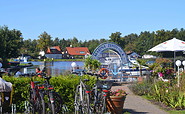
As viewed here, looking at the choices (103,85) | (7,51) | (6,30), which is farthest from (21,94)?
(6,30)

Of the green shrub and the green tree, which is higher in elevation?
the green tree

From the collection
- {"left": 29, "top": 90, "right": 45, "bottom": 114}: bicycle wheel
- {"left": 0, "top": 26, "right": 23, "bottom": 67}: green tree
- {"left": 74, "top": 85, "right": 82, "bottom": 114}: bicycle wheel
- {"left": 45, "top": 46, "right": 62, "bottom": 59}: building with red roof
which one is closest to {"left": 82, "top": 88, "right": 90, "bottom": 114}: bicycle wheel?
{"left": 74, "top": 85, "right": 82, "bottom": 114}: bicycle wheel

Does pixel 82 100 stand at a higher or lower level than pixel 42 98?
lower

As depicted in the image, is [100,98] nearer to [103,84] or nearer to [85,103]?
[85,103]

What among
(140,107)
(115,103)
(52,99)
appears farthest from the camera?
(140,107)

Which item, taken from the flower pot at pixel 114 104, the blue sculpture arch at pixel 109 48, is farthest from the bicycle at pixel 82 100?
the blue sculpture arch at pixel 109 48

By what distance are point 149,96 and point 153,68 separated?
4.70 metres

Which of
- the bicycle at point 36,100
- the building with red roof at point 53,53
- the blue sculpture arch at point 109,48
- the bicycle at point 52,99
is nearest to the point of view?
the bicycle at point 52,99

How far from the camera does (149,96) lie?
1105cm

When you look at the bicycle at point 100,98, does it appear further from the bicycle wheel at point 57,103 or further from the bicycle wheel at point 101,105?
→ the bicycle wheel at point 57,103

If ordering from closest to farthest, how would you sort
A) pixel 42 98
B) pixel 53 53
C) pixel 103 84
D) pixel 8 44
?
pixel 42 98 → pixel 103 84 → pixel 8 44 → pixel 53 53

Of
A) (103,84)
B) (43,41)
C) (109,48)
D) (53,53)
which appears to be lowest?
(103,84)

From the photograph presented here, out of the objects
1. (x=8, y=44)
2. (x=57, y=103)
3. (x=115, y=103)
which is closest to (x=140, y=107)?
(x=115, y=103)

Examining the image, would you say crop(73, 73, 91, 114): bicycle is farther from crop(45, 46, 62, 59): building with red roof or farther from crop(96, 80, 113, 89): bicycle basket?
crop(45, 46, 62, 59): building with red roof
